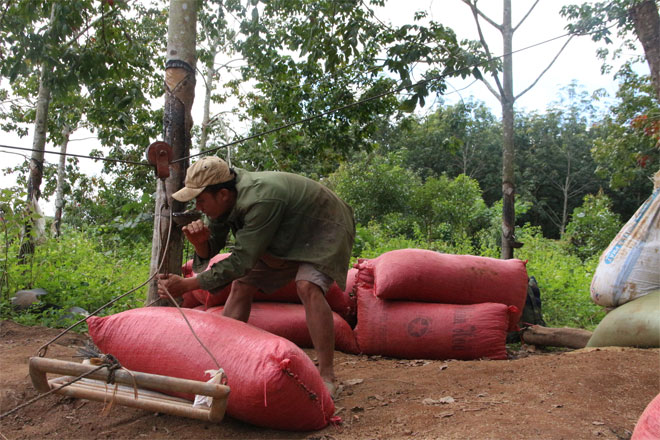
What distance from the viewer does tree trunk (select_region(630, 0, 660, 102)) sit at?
4.07 meters

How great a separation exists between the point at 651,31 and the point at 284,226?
379cm

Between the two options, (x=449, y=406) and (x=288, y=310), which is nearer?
(x=449, y=406)

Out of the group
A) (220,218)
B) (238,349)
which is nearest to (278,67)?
(220,218)

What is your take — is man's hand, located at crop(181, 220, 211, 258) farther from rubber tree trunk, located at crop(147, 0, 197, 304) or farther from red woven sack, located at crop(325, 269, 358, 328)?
red woven sack, located at crop(325, 269, 358, 328)

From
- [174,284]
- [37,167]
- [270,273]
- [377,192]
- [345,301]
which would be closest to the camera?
[174,284]

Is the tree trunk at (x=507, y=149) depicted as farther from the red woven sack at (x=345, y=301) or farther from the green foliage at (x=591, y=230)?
the green foliage at (x=591, y=230)

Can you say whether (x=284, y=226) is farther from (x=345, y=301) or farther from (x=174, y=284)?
(x=345, y=301)

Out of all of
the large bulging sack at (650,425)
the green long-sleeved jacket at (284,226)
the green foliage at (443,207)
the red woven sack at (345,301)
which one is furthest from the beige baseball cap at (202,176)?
the green foliage at (443,207)

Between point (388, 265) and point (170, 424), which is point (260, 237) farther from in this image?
point (388, 265)

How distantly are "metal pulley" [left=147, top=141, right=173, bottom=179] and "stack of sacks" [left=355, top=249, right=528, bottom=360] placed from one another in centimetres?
153

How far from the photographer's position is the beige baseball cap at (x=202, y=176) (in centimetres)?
217

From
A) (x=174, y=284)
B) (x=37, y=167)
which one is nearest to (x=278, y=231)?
(x=174, y=284)

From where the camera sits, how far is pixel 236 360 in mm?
1788

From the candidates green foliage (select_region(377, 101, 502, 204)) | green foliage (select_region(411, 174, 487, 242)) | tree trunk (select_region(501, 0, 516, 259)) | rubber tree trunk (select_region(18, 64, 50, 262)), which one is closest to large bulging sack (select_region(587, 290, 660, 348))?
tree trunk (select_region(501, 0, 516, 259))
